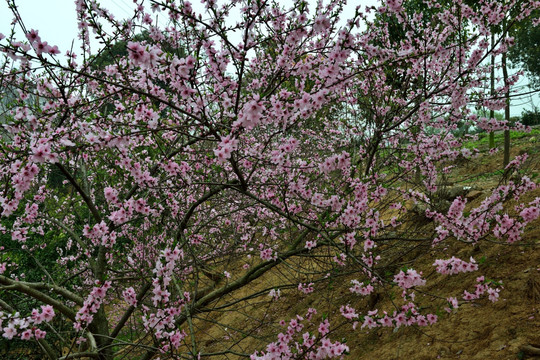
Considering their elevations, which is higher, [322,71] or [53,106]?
[53,106]

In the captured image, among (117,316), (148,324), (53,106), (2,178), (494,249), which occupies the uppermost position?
(53,106)

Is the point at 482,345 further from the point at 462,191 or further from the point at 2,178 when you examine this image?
the point at 2,178

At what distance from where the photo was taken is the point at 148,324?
3186 millimetres

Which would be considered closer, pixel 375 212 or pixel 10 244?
pixel 375 212

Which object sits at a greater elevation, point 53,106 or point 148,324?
point 53,106

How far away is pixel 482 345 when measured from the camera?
3418 mm

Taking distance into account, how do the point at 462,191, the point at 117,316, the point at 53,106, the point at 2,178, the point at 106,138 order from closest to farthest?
the point at 106,138 → the point at 53,106 → the point at 2,178 → the point at 462,191 → the point at 117,316

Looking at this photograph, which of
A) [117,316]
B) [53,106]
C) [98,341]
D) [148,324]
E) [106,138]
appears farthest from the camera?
[117,316]

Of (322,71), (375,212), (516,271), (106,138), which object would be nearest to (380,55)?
(322,71)

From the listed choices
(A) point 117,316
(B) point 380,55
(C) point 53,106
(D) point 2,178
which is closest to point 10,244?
(A) point 117,316

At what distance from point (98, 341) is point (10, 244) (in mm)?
6256

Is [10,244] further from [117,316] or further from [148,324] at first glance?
[148,324]

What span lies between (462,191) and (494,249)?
195 cm

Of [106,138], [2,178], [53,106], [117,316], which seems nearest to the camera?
[106,138]
